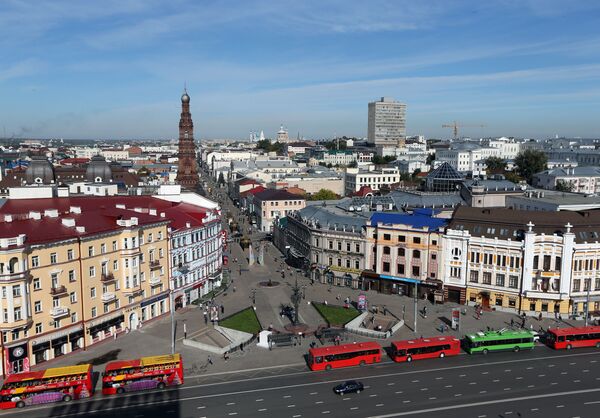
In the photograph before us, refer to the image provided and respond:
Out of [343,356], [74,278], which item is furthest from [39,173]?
[343,356]

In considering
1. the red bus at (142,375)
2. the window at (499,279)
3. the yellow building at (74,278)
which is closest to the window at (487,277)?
the window at (499,279)

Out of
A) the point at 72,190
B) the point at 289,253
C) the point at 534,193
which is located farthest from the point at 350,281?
the point at 72,190

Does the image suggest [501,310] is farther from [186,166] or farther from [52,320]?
[186,166]

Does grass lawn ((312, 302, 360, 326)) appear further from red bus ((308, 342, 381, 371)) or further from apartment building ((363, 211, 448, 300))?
red bus ((308, 342, 381, 371))

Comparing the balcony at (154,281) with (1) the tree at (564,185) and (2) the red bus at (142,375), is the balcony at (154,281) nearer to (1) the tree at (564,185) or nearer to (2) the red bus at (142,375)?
(2) the red bus at (142,375)

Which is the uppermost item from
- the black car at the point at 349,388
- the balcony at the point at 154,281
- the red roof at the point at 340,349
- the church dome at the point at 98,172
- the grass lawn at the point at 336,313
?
the church dome at the point at 98,172

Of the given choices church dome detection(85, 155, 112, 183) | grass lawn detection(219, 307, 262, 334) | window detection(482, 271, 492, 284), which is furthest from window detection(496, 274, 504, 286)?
church dome detection(85, 155, 112, 183)

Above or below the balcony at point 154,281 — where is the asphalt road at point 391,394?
below
